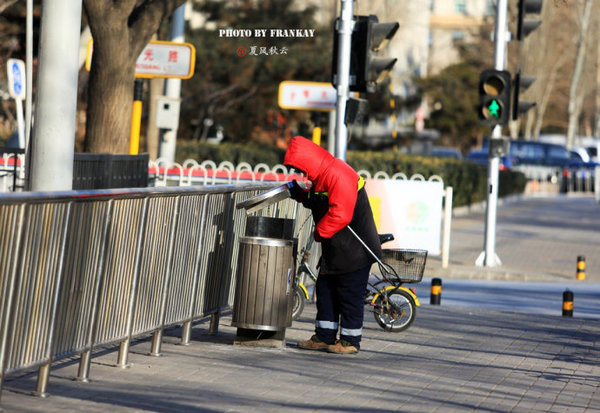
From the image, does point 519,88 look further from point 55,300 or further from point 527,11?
point 55,300

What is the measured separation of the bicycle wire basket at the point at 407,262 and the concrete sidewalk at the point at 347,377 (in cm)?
54

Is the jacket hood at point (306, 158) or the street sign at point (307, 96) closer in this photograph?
the jacket hood at point (306, 158)

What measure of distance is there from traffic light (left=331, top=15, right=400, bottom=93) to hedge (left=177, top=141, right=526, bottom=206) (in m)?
12.8

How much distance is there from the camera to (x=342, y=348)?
9438 mm

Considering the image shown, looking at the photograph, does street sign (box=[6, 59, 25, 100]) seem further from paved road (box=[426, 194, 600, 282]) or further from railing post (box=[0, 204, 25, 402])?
railing post (box=[0, 204, 25, 402])

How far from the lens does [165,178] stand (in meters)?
16.8

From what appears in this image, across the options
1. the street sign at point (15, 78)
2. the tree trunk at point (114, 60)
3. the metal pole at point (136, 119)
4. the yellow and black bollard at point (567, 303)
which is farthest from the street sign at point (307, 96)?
the yellow and black bollard at point (567, 303)

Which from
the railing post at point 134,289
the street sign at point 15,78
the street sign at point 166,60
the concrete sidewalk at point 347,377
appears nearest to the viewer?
the concrete sidewalk at point 347,377

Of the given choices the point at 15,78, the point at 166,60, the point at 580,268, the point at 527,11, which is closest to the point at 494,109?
the point at 527,11

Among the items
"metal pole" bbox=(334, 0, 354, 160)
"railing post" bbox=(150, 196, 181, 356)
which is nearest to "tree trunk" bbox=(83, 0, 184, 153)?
"metal pole" bbox=(334, 0, 354, 160)

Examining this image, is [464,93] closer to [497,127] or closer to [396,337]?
[497,127]

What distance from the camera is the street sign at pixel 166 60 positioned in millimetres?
16469

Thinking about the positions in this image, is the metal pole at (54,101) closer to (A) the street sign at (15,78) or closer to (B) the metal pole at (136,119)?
(B) the metal pole at (136,119)

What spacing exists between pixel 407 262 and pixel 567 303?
2.82 meters
